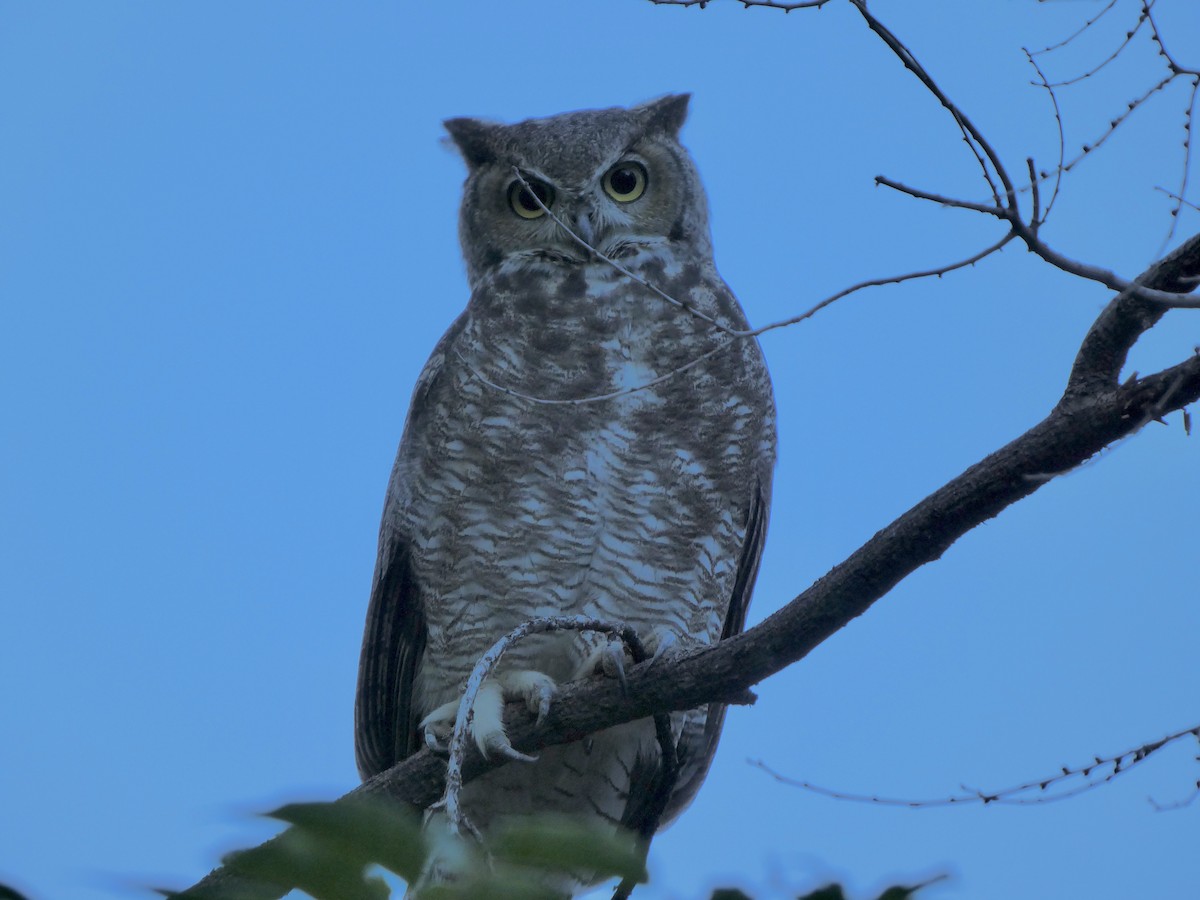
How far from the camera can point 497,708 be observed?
3318mm

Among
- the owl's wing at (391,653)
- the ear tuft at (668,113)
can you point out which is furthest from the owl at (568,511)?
the ear tuft at (668,113)

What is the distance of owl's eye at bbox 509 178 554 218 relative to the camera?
4.39 metres

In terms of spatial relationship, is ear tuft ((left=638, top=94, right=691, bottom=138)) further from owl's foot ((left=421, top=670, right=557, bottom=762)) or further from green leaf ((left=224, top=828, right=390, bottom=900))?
green leaf ((left=224, top=828, right=390, bottom=900))

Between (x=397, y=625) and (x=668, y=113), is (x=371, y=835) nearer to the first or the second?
(x=397, y=625)

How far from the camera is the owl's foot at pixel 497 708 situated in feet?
10.4

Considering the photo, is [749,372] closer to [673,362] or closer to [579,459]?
[673,362]

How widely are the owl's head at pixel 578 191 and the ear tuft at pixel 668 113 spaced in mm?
11

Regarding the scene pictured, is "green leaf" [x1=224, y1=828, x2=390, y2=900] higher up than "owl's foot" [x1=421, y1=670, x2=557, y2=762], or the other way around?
"owl's foot" [x1=421, y1=670, x2=557, y2=762]

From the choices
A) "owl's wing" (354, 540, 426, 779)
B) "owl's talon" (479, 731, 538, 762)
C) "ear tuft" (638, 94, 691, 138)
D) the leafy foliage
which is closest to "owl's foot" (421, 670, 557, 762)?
"owl's talon" (479, 731, 538, 762)

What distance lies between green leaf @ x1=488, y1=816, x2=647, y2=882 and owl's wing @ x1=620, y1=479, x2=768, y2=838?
316cm

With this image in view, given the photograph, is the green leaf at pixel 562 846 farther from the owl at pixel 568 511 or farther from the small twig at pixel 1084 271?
the owl at pixel 568 511

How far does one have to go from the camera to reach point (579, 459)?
369 centimetres

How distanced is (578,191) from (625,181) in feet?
0.79

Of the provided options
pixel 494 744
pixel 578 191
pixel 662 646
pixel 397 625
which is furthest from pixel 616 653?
pixel 578 191
